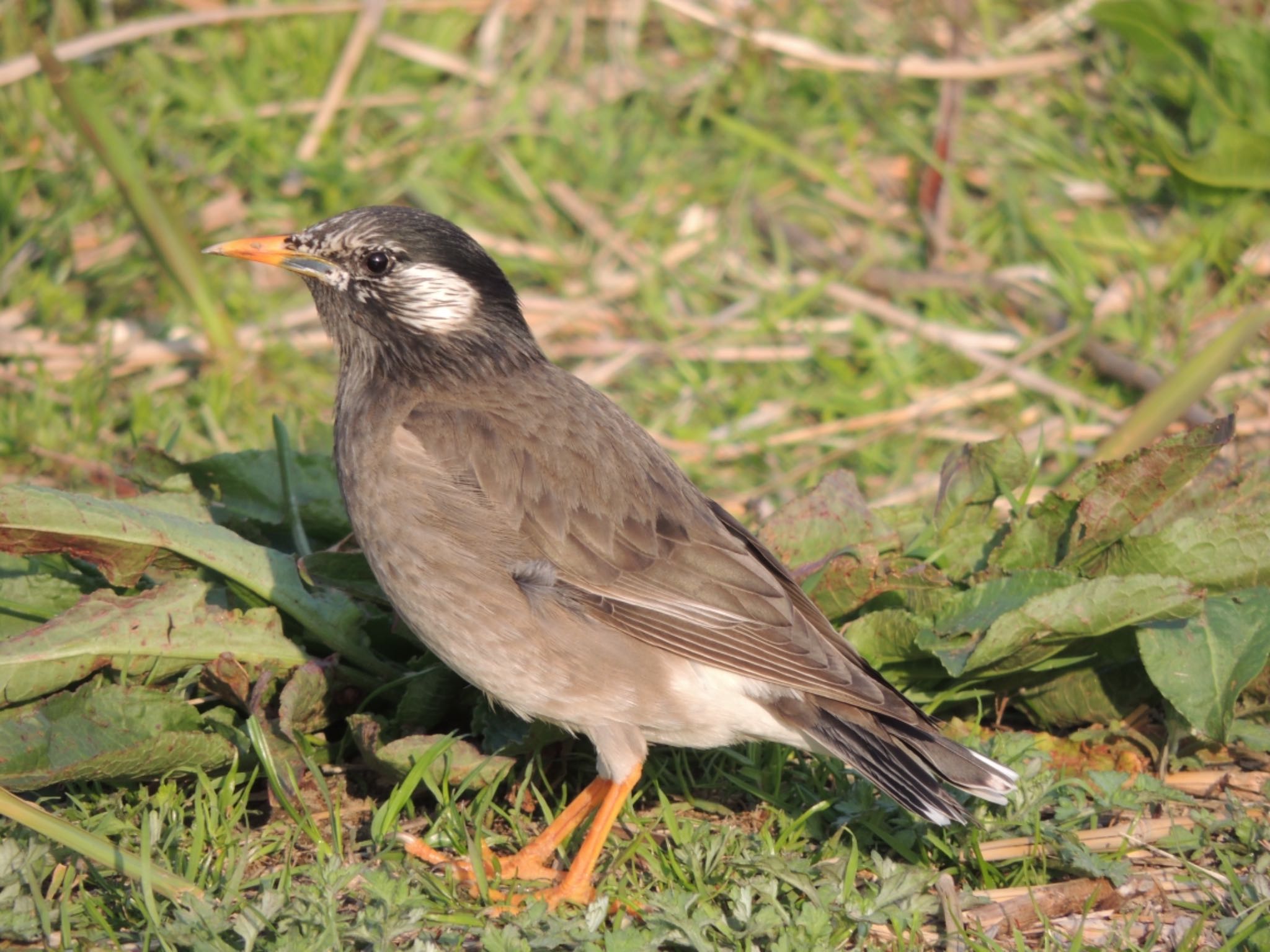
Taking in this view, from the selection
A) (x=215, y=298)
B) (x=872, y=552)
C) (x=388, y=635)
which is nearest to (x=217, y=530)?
(x=388, y=635)

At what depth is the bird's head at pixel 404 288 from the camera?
16.5 ft

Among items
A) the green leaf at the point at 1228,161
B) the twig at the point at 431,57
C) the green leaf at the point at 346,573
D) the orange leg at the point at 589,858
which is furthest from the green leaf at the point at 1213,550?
the twig at the point at 431,57

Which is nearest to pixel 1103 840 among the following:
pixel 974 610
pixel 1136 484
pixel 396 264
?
pixel 974 610

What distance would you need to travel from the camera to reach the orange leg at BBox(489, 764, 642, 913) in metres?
4.20

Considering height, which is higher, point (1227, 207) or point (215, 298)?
point (1227, 207)

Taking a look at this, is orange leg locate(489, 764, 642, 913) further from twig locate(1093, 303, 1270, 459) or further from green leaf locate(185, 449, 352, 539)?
twig locate(1093, 303, 1270, 459)

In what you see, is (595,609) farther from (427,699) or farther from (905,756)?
(905,756)

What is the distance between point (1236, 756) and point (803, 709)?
168 centimetres

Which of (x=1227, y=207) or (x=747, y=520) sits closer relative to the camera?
(x=747, y=520)

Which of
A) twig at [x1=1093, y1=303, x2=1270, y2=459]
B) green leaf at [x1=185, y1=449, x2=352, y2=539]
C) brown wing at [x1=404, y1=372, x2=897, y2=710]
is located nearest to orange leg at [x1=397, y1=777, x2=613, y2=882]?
brown wing at [x1=404, y1=372, x2=897, y2=710]

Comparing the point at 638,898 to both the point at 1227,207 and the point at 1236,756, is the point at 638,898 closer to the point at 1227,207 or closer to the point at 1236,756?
the point at 1236,756

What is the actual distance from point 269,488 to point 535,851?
1.96 m

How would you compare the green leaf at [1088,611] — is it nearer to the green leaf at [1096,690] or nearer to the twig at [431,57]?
the green leaf at [1096,690]

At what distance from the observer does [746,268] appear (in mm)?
8469
